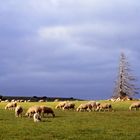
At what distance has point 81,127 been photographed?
128 feet

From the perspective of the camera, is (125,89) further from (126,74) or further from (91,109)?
(91,109)

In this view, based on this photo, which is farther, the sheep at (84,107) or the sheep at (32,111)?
the sheep at (84,107)

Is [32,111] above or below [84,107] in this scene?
below

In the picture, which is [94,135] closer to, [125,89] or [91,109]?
[91,109]

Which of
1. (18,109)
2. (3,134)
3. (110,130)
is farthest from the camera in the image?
(18,109)

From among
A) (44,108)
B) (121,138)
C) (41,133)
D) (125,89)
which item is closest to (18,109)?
(44,108)

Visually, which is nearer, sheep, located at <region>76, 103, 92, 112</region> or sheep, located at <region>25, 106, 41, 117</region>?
sheep, located at <region>25, 106, 41, 117</region>

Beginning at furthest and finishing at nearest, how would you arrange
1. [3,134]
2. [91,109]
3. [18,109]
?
1. [91,109]
2. [18,109]
3. [3,134]

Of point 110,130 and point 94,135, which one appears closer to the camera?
point 94,135

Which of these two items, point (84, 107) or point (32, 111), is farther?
point (84, 107)

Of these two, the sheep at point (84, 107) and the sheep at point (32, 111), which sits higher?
the sheep at point (84, 107)

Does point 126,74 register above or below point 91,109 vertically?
above

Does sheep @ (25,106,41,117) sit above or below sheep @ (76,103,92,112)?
below

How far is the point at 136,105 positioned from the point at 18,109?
78.5 feet
